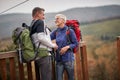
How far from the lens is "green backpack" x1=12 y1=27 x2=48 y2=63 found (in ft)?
11.0

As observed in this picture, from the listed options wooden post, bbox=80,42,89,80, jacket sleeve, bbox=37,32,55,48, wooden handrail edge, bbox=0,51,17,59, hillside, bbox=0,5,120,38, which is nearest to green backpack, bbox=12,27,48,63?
jacket sleeve, bbox=37,32,55,48

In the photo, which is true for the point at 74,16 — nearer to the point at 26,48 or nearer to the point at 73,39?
the point at 73,39

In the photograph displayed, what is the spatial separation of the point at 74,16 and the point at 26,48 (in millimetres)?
1945

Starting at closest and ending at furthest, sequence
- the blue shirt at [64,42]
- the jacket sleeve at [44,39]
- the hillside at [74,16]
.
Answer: the jacket sleeve at [44,39] → the blue shirt at [64,42] → the hillside at [74,16]

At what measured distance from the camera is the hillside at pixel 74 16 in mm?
4500

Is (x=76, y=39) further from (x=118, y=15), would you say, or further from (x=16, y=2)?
(x=118, y=15)

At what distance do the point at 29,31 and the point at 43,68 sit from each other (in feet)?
1.63

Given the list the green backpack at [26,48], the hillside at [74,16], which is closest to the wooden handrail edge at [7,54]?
the green backpack at [26,48]

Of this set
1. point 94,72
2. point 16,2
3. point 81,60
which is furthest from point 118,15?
point 16,2

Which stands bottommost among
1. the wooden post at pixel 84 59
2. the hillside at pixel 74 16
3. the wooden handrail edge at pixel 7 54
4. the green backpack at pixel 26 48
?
the wooden post at pixel 84 59

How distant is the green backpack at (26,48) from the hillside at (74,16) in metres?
1.15

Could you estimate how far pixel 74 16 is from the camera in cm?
507

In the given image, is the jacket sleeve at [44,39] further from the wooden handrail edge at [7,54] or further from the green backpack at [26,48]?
the wooden handrail edge at [7,54]

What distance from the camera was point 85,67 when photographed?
4.35m
